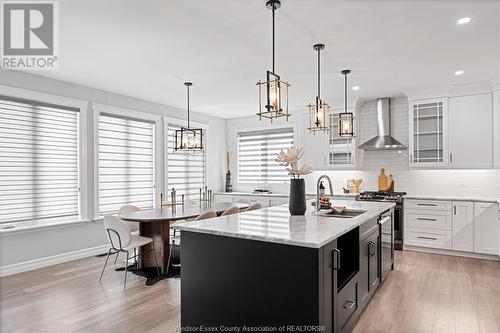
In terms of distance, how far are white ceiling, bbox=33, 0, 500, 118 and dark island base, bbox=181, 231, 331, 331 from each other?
190cm

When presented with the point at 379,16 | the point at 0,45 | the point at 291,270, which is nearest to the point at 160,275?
the point at 291,270

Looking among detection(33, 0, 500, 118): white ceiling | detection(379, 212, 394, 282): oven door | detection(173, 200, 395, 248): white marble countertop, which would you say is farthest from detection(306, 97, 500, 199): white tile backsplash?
detection(173, 200, 395, 248): white marble countertop

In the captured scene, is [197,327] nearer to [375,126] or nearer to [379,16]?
[379,16]

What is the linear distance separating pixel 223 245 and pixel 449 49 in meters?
3.26

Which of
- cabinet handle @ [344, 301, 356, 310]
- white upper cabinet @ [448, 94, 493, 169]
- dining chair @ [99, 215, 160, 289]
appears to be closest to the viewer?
cabinet handle @ [344, 301, 356, 310]

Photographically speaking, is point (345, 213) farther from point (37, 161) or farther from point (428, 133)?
point (37, 161)

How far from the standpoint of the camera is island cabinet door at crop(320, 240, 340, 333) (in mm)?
1915

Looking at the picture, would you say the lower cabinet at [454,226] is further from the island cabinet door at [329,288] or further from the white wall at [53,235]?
the white wall at [53,235]

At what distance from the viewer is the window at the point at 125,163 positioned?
515 cm

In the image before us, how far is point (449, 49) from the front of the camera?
345cm

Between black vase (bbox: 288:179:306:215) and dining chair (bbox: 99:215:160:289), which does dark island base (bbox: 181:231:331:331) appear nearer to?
black vase (bbox: 288:179:306:215)

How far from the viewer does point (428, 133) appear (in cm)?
528

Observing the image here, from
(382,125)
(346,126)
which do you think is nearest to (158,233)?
(346,126)

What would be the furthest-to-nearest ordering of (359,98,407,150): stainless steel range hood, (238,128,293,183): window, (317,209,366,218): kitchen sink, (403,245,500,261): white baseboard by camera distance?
(238,128,293,183): window, (359,98,407,150): stainless steel range hood, (403,245,500,261): white baseboard, (317,209,366,218): kitchen sink
